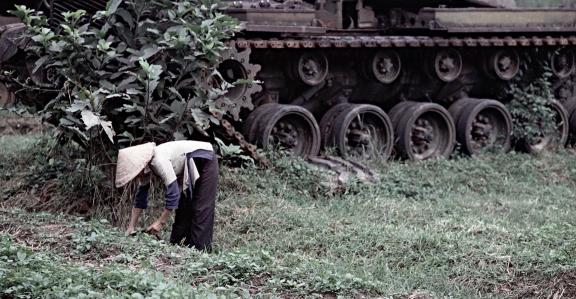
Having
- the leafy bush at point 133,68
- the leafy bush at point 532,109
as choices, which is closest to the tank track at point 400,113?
the leafy bush at point 532,109

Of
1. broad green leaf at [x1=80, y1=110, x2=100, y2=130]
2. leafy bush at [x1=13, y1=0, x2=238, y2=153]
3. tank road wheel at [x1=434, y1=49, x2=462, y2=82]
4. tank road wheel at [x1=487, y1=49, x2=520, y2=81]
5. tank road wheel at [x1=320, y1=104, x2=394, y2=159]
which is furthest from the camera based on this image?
tank road wheel at [x1=487, y1=49, x2=520, y2=81]

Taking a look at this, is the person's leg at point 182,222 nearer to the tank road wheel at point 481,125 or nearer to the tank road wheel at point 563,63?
the tank road wheel at point 481,125

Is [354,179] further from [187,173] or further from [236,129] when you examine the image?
[187,173]

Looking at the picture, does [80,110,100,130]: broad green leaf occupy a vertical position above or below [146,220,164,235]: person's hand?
above

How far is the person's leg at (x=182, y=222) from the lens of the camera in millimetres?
8320

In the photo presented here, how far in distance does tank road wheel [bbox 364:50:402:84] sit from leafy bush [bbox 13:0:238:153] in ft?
11.4

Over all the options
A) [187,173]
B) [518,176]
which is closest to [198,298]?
[187,173]

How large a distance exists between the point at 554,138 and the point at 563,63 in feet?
4.00

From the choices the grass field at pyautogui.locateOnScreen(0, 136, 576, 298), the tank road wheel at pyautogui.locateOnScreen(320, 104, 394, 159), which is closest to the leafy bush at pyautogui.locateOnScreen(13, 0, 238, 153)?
the grass field at pyautogui.locateOnScreen(0, 136, 576, 298)

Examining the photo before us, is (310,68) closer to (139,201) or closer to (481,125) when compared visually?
(481,125)

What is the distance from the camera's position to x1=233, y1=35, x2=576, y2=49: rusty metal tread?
37.2ft

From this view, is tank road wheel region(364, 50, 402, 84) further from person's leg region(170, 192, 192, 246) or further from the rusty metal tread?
person's leg region(170, 192, 192, 246)

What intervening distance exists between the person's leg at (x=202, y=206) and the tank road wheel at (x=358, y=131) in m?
4.15

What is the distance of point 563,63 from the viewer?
14.9 meters
